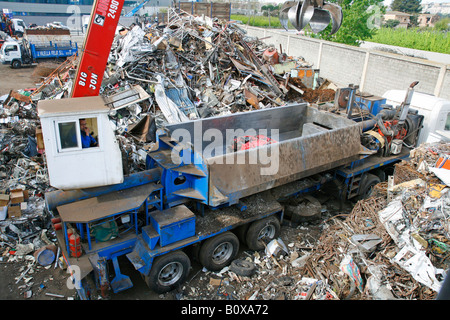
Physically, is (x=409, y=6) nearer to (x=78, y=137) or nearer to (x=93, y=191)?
(x=93, y=191)

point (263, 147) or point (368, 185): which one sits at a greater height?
point (263, 147)

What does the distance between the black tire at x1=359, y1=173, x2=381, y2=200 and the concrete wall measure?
6472 mm

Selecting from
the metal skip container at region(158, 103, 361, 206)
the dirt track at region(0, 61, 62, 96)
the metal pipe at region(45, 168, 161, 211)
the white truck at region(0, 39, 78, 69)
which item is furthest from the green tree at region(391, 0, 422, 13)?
the metal pipe at region(45, 168, 161, 211)

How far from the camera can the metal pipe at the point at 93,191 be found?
16.8ft

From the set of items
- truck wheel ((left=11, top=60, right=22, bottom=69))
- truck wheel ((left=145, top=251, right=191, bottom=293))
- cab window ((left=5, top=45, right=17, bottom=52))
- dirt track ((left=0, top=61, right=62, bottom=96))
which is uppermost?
cab window ((left=5, top=45, right=17, bottom=52))

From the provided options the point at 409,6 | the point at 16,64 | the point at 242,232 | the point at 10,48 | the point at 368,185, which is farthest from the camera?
the point at 409,6

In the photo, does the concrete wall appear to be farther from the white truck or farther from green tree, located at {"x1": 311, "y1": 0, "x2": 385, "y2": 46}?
the white truck

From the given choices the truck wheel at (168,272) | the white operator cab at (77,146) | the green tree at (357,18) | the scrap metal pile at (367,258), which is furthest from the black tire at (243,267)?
the green tree at (357,18)

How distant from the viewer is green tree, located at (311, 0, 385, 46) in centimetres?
2120

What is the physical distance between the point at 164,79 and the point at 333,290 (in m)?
9.08

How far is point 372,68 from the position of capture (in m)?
15.7

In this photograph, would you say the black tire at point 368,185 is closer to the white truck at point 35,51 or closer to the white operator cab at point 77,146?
the white operator cab at point 77,146

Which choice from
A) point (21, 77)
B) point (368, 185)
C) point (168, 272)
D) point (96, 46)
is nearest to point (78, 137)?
point (96, 46)

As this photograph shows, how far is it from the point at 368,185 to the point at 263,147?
402 cm
